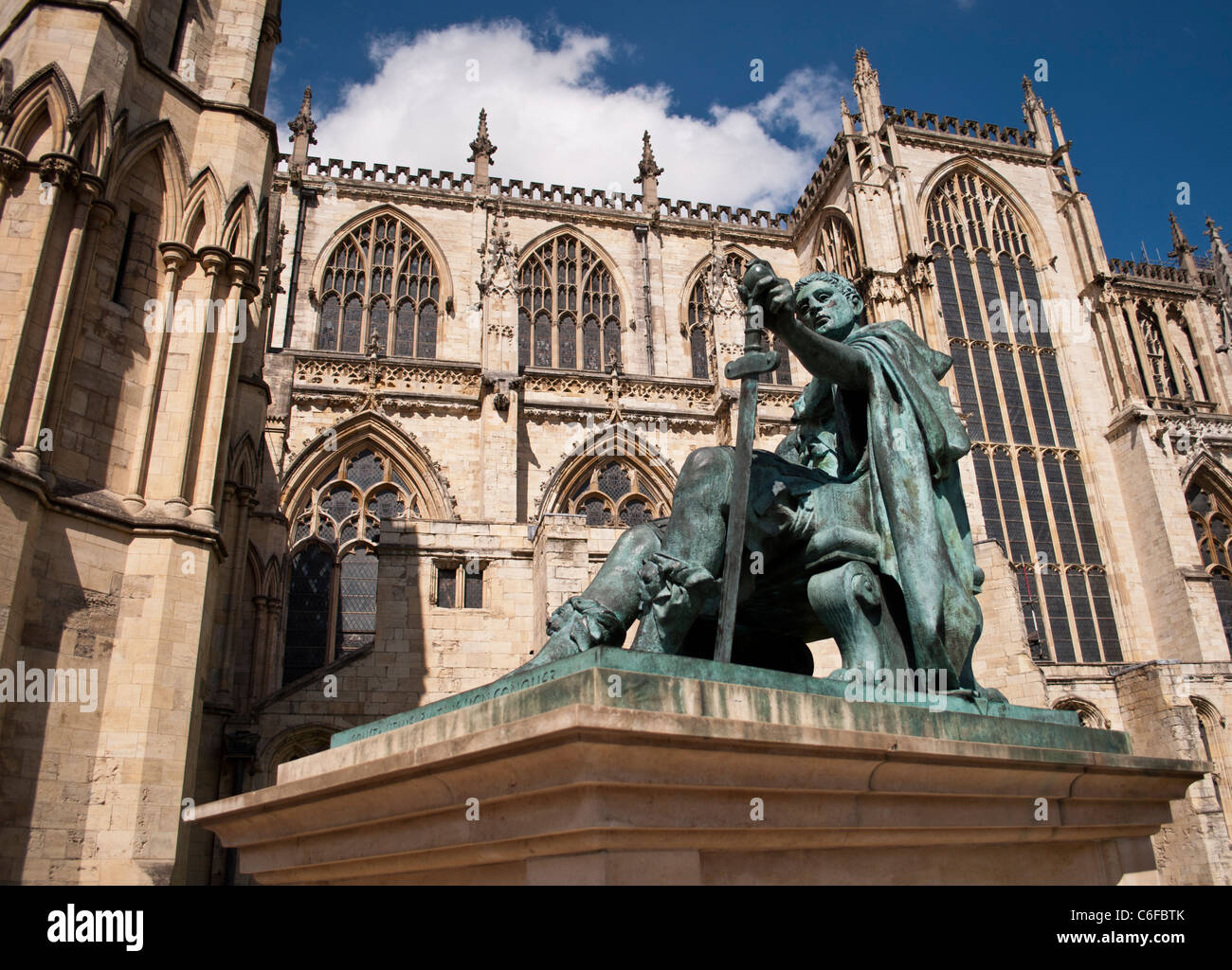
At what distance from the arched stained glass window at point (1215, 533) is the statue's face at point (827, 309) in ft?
96.2

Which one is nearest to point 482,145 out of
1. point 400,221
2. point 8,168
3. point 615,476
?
point 400,221

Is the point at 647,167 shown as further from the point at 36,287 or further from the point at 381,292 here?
the point at 36,287

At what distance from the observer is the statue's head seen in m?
4.01

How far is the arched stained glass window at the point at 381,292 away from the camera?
27812 millimetres

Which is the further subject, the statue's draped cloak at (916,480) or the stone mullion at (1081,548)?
the stone mullion at (1081,548)

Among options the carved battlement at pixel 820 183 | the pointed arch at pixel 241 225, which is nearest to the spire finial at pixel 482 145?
the carved battlement at pixel 820 183

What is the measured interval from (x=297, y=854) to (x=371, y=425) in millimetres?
19832

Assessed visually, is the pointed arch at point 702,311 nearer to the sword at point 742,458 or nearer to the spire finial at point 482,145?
the spire finial at point 482,145

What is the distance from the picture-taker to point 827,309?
13.2 feet

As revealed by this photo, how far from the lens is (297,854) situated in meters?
3.12

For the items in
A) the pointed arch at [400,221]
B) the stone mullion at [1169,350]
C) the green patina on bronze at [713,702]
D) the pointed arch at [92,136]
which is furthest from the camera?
the stone mullion at [1169,350]

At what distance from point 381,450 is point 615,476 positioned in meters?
5.81

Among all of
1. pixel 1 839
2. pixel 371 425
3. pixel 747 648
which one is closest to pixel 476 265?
pixel 371 425
